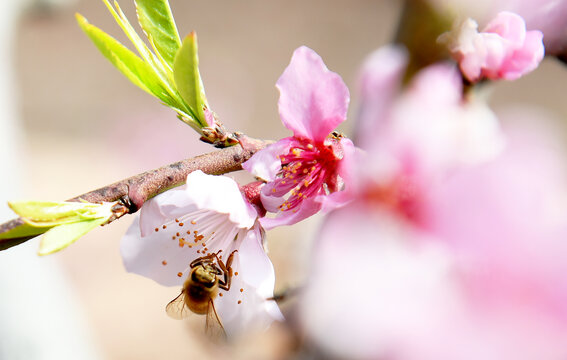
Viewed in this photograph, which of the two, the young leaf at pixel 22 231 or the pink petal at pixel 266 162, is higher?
the young leaf at pixel 22 231

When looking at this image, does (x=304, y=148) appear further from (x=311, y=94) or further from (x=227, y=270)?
(x=227, y=270)

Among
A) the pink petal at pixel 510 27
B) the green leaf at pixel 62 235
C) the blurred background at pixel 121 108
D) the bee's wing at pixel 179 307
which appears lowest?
the blurred background at pixel 121 108

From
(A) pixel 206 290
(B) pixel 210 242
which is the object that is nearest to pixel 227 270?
(B) pixel 210 242

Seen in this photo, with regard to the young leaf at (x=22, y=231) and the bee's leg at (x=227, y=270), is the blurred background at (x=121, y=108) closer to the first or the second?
the bee's leg at (x=227, y=270)

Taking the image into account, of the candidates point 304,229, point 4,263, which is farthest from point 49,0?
point 304,229

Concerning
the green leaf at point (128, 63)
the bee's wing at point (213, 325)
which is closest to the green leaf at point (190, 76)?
the green leaf at point (128, 63)

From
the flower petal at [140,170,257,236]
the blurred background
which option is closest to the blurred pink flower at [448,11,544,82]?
the flower petal at [140,170,257,236]
